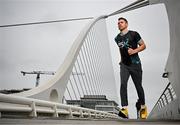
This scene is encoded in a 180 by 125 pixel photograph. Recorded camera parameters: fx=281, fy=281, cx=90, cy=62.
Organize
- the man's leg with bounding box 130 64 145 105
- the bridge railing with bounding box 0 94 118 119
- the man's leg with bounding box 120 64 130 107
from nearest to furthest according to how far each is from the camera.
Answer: the bridge railing with bounding box 0 94 118 119
the man's leg with bounding box 130 64 145 105
the man's leg with bounding box 120 64 130 107

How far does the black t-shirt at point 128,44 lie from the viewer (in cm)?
591

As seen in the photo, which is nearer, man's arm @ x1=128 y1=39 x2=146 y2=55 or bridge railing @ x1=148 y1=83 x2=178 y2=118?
man's arm @ x1=128 y1=39 x2=146 y2=55

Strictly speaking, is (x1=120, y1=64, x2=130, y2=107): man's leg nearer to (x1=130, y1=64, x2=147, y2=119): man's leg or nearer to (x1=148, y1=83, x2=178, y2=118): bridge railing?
(x1=130, y1=64, x2=147, y2=119): man's leg

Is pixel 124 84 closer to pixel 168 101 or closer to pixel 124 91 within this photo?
pixel 124 91

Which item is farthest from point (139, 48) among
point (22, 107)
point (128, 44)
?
point (22, 107)

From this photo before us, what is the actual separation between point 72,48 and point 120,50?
9.53m

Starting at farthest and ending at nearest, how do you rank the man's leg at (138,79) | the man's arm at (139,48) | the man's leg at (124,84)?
the man's leg at (124,84)
the man's leg at (138,79)
the man's arm at (139,48)

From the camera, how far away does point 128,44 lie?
6.09 meters

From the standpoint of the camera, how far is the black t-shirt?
5910 millimetres

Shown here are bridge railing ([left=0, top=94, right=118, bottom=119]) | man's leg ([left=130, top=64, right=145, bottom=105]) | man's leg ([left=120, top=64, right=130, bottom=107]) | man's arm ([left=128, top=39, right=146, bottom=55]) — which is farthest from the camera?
man's leg ([left=120, top=64, right=130, bottom=107])

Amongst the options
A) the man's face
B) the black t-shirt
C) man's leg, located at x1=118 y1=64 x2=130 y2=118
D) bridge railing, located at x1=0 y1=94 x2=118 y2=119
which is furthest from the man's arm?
bridge railing, located at x1=0 y1=94 x2=118 y2=119

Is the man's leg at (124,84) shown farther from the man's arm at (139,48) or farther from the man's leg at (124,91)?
the man's arm at (139,48)

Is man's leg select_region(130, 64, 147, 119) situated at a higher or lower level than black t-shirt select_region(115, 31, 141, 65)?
lower

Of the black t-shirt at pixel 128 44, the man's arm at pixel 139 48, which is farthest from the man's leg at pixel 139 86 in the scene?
the man's arm at pixel 139 48
